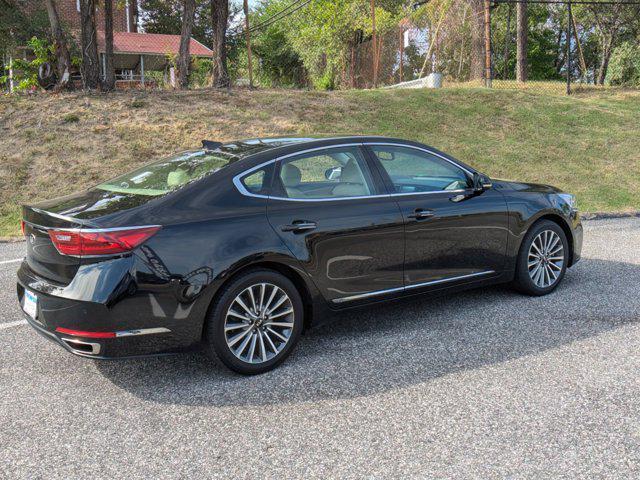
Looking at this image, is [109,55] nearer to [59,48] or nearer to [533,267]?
[59,48]

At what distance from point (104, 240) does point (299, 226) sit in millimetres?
1256

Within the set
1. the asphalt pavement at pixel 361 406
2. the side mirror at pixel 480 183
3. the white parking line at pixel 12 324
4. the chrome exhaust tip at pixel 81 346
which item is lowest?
the asphalt pavement at pixel 361 406

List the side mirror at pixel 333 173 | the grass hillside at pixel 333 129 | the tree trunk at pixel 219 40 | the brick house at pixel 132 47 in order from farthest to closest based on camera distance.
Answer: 1. the brick house at pixel 132 47
2. the tree trunk at pixel 219 40
3. the grass hillside at pixel 333 129
4. the side mirror at pixel 333 173

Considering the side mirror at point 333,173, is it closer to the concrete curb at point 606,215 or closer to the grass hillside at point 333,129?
the concrete curb at point 606,215

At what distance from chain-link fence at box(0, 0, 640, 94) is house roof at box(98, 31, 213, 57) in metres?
0.07

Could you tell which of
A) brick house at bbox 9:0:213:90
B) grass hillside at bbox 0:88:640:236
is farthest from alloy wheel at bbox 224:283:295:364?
brick house at bbox 9:0:213:90

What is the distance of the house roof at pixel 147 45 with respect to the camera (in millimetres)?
33031

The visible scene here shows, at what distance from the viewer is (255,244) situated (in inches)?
154

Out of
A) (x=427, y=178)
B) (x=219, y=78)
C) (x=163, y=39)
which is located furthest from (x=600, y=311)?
(x=163, y=39)

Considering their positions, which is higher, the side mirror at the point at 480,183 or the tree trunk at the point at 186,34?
the tree trunk at the point at 186,34

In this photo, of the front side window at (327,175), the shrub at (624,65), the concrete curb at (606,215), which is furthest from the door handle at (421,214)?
the shrub at (624,65)

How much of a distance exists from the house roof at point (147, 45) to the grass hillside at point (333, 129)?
1830cm

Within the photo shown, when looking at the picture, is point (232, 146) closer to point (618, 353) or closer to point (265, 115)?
point (618, 353)

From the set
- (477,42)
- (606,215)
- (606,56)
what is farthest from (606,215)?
(606,56)
